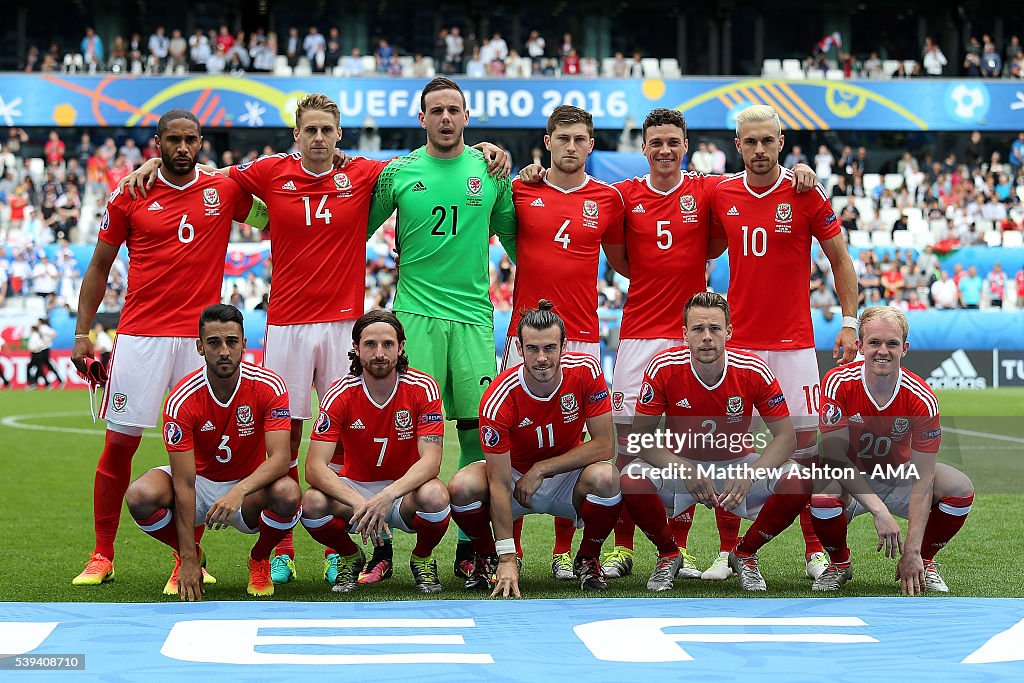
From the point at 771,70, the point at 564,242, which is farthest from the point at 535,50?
the point at 564,242

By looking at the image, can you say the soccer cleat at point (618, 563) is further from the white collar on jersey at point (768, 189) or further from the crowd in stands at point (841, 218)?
the crowd in stands at point (841, 218)

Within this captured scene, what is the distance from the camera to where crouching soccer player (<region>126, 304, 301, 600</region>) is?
5641 mm

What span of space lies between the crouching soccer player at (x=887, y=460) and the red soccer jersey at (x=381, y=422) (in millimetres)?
1874

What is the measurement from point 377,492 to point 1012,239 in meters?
22.7

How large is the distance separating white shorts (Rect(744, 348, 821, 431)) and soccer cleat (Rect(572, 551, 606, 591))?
4.29 ft

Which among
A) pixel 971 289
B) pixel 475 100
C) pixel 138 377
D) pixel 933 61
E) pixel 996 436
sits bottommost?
pixel 996 436

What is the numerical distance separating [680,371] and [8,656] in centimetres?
320

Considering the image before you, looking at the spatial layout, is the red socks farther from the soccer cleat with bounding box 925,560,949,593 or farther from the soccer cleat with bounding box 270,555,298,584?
the soccer cleat with bounding box 925,560,949,593

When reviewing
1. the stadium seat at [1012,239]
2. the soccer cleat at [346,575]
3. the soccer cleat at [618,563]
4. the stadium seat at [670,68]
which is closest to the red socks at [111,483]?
the soccer cleat at [346,575]

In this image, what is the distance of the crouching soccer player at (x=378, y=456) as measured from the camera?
5.68 m

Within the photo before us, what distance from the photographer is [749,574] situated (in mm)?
5852

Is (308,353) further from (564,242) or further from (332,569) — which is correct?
(564,242)

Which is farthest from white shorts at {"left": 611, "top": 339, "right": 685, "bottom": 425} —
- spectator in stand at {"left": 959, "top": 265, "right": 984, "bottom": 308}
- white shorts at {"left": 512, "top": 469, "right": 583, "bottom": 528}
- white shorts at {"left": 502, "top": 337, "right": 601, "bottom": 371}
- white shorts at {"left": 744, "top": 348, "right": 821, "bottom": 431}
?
spectator in stand at {"left": 959, "top": 265, "right": 984, "bottom": 308}

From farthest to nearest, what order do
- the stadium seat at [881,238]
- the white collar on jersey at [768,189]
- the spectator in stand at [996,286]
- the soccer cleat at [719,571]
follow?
the stadium seat at [881,238] → the spectator in stand at [996,286] → the white collar on jersey at [768,189] → the soccer cleat at [719,571]
